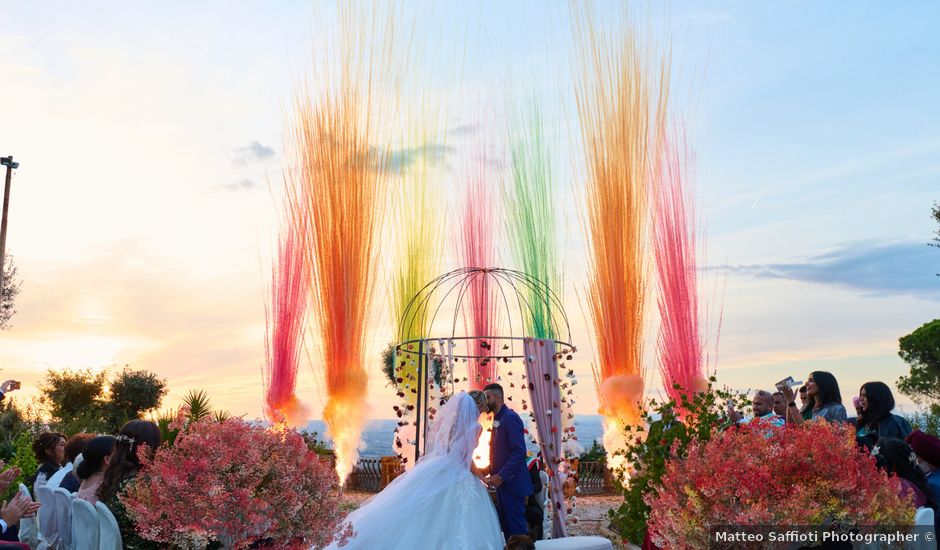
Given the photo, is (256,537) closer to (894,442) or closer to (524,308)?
(894,442)

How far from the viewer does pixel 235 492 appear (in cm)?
411

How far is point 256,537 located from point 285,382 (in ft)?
44.3

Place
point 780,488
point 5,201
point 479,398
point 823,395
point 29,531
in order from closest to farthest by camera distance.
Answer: point 780,488
point 29,531
point 823,395
point 479,398
point 5,201

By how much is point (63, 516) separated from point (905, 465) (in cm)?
519

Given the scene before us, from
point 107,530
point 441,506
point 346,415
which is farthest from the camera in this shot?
point 346,415

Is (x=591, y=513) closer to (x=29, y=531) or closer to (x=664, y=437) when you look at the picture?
(x=664, y=437)

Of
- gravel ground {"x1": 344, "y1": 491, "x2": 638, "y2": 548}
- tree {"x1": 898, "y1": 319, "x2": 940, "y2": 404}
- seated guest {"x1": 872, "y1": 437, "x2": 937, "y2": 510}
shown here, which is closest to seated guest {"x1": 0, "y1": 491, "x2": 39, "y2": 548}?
gravel ground {"x1": 344, "y1": 491, "x2": 638, "y2": 548}

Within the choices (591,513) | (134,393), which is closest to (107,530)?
(591,513)

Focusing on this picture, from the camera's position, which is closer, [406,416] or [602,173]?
[406,416]

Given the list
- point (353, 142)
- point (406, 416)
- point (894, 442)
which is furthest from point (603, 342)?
point (894, 442)

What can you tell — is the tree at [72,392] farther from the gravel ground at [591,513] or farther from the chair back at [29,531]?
the chair back at [29,531]

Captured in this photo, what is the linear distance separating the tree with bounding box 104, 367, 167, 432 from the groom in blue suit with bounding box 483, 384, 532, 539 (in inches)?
859

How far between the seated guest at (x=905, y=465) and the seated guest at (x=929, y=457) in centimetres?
5

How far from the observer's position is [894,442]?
4949mm
